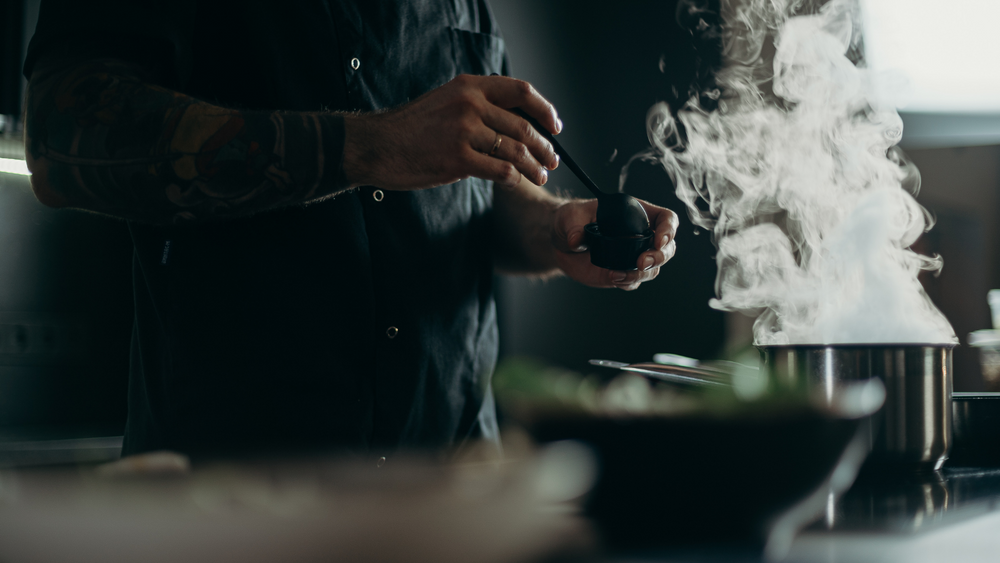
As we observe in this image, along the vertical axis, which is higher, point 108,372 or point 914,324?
point 914,324

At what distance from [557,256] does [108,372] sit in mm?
1245

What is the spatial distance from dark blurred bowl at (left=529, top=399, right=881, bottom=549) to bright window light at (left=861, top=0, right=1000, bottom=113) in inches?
117

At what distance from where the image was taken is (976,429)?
3.00 feet

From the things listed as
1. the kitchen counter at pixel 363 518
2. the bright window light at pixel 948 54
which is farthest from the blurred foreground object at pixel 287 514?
the bright window light at pixel 948 54

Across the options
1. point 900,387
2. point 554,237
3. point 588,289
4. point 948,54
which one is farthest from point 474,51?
point 948,54

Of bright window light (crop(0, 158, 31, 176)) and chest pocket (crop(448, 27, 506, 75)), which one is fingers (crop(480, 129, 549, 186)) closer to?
chest pocket (crop(448, 27, 506, 75))

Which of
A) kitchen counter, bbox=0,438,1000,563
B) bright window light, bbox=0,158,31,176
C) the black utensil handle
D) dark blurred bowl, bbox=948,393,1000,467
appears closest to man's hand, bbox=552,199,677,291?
the black utensil handle

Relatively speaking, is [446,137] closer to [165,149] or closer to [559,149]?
[559,149]

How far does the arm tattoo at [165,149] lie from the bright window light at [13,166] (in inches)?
37.7

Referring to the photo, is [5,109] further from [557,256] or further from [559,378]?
[559,378]

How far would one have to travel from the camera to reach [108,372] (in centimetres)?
185

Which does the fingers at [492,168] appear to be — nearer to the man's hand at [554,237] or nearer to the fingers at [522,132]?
the fingers at [522,132]

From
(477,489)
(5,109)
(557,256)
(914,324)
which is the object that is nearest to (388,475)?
(477,489)

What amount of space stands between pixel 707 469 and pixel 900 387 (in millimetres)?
464
